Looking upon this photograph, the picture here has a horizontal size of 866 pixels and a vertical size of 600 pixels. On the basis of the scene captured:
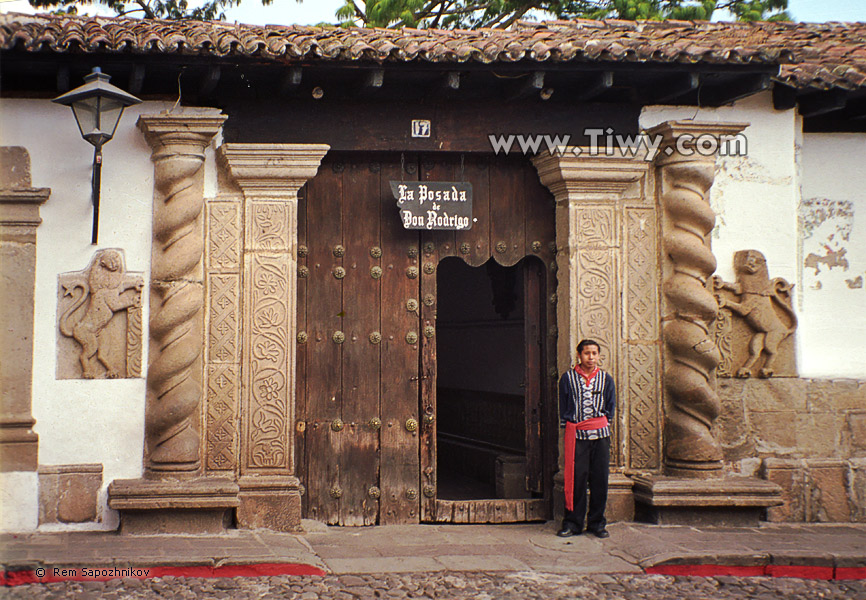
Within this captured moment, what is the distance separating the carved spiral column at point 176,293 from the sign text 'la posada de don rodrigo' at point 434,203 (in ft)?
4.41

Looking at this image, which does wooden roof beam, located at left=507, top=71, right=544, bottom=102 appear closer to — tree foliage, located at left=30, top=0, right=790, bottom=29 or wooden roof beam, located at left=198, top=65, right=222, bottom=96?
wooden roof beam, located at left=198, top=65, right=222, bottom=96

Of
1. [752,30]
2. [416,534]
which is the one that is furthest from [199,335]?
[752,30]

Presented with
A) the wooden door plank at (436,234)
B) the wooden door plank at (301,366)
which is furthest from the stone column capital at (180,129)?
the wooden door plank at (436,234)

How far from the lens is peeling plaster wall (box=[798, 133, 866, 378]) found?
651 centimetres

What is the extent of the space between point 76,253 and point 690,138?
4253 millimetres

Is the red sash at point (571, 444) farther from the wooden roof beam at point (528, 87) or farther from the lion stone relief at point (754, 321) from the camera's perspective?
the wooden roof beam at point (528, 87)

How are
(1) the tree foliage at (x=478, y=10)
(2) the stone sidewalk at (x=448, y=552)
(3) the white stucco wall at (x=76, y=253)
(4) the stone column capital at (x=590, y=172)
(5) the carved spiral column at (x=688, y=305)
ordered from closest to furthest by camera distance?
1. (2) the stone sidewalk at (x=448, y=552)
2. (3) the white stucco wall at (x=76, y=253)
3. (5) the carved spiral column at (x=688, y=305)
4. (4) the stone column capital at (x=590, y=172)
5. (1) the tree foliage at (x=478, y=10)

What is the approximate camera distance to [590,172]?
20.2 ft

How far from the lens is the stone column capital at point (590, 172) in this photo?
6145 millimetres

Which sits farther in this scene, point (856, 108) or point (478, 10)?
point (478, 10)

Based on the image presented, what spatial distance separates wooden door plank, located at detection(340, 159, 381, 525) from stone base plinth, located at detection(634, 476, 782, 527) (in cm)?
189

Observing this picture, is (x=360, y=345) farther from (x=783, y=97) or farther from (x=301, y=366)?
Result: (x=783, y=97)

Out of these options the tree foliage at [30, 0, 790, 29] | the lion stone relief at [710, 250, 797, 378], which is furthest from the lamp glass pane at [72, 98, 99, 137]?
the tree foliage at [30, 0, 790, 29]

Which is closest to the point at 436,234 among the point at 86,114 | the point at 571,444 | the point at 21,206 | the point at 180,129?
the point at 571,444
